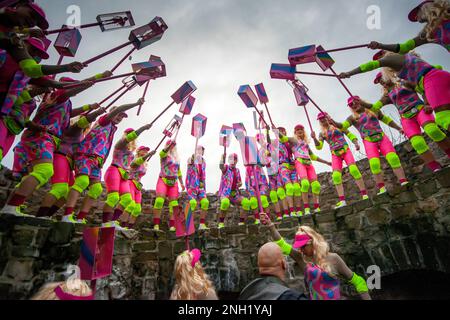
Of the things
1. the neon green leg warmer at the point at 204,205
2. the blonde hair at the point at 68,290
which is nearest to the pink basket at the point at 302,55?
the neon green leg warmer at the point at 204,205

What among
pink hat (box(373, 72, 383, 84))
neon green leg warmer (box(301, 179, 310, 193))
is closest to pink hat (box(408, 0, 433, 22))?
pink hat (box(373, 72, 383, 84))

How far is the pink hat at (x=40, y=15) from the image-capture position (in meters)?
2.46

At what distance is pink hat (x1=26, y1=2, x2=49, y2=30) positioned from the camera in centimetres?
246

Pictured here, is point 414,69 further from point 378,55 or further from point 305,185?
point 305,185

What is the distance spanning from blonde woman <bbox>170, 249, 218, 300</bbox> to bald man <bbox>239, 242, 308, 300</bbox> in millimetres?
269

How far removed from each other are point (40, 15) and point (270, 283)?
10.5 feet

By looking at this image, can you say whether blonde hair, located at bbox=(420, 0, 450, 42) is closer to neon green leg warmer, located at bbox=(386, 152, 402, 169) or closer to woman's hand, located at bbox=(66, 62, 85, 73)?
neon green leg warmer, located at bbox=(386, 152, 402, 169)

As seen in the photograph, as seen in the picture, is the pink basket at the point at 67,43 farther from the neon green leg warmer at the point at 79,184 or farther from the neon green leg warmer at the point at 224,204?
the neon green leg warmer at the point at 224,204

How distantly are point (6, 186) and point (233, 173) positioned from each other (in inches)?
178

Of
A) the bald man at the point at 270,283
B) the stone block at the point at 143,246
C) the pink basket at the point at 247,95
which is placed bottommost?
the bald man at the point at 270,283

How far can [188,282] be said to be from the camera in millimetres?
1698

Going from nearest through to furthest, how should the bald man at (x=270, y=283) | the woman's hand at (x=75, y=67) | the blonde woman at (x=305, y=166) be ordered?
the bald man at (x=270, y=283) < the woman's hand at (x=75, y=67) < the blonde woman at (x=305, y=166)

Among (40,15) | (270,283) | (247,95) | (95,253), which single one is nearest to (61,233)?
(95,253)

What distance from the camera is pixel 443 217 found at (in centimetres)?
268
